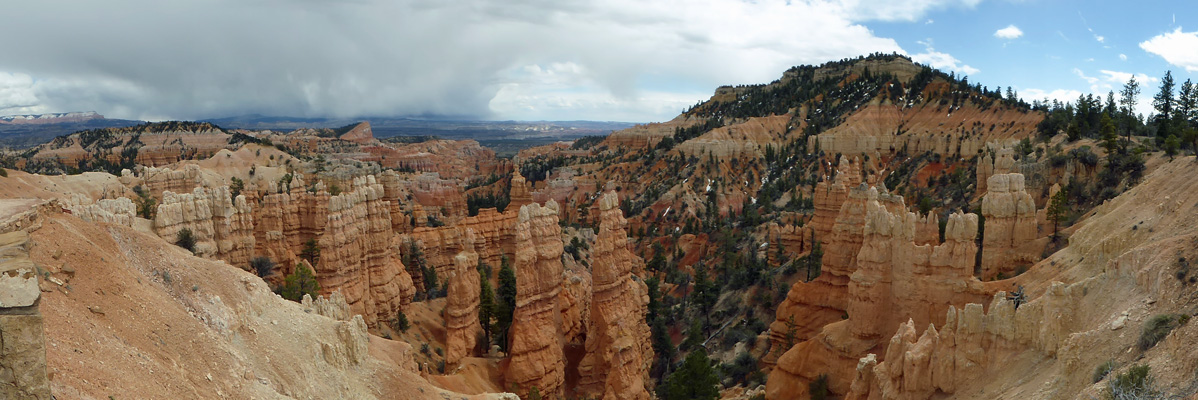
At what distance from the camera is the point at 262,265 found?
37.8 metres

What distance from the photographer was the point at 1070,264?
21641 mm

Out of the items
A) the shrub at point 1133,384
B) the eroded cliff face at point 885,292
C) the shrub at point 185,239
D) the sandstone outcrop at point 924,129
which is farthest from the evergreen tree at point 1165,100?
the shrub at point 185,239

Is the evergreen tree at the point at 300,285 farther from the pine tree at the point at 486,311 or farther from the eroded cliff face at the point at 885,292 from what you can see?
the eroded cliff face at the point at 885,292

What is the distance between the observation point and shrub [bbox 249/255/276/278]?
37.4 metres

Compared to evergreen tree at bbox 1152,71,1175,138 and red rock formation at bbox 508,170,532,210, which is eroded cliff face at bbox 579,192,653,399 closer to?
red rock formation at bbox 508,170,532,210

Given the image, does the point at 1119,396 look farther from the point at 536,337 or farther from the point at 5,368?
the point at 536,337

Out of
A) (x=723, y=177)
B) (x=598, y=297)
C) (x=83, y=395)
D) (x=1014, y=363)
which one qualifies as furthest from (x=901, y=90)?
(x=83, y=395)

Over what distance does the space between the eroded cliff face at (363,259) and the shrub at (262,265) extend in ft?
9.41

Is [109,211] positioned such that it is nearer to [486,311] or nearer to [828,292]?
[486,311]

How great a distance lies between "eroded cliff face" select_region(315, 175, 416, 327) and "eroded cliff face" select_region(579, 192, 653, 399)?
452 inches

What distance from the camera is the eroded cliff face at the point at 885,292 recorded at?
2606 cm

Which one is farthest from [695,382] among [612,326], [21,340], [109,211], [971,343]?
[109,211]

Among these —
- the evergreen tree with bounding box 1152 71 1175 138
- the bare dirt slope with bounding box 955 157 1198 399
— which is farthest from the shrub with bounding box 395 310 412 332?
the evergreen tree with bounding box 1152 71 1175 138

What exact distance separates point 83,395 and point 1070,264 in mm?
24938
